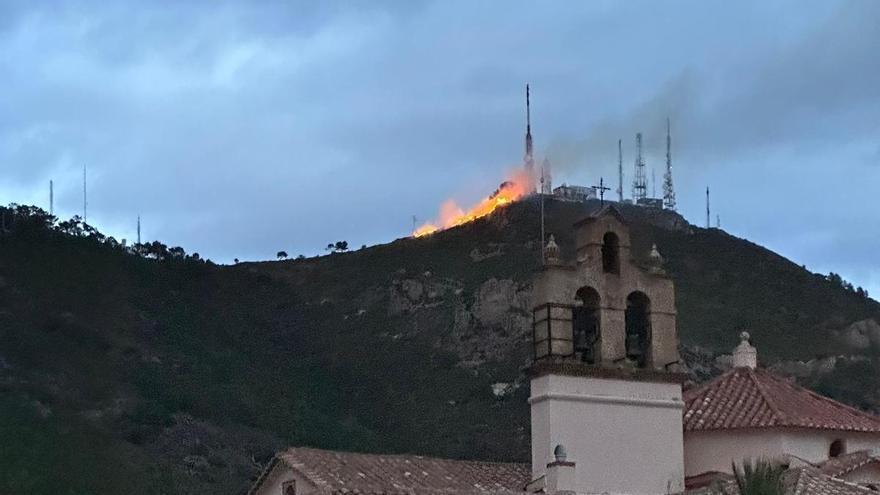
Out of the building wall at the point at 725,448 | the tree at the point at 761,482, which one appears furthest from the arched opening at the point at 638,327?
the tree at the point at 761,482

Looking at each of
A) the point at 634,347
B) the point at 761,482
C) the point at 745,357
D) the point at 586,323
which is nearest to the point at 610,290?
the point at 586,323

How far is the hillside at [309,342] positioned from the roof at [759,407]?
113 feet

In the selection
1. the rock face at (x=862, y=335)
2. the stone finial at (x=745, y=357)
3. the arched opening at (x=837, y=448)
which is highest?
the rock face at (x=862, y=335)

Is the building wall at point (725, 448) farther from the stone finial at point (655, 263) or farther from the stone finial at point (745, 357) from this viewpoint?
the stone finial at point (655, 263)

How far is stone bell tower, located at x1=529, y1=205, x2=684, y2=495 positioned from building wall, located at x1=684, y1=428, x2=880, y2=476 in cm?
98

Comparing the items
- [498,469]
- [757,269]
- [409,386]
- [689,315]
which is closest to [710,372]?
[689,315]

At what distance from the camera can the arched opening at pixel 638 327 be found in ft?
99.4

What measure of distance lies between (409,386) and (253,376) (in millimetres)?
8030

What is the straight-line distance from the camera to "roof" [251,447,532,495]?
90.9 feet

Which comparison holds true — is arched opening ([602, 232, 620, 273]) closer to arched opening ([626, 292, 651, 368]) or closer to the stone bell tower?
the stone bell tower

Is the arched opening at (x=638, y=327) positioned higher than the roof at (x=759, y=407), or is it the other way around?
the arched opening at (x=638, y=327)

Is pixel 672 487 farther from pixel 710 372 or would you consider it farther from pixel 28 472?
pixel 710 372

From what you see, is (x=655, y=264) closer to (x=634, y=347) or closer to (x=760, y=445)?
(x=634, y=347)

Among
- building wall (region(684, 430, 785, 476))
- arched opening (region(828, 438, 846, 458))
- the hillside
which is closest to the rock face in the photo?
the hillside
